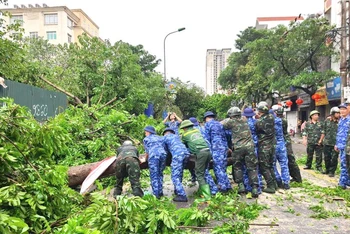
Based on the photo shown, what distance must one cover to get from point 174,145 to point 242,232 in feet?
7.94

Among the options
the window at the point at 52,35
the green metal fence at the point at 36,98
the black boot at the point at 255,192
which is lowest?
the black boot at the point at 255,192

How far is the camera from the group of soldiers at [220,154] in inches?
250

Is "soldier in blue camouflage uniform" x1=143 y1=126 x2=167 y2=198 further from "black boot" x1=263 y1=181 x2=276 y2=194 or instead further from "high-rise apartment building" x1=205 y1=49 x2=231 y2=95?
"high-rise apartment building" x1=205 y1=49 x2=231 y2=95

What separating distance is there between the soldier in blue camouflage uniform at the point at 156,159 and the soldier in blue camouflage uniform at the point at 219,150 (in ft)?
3.37

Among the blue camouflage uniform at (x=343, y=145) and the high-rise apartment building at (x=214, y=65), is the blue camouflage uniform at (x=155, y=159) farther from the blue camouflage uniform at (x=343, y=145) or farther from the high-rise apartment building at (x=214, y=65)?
the high-rise apartment building at (x=214, y=65)

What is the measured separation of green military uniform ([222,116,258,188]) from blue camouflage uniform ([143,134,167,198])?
4.54 ft

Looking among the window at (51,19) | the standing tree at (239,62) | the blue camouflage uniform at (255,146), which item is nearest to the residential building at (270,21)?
the standing tree at (239,62)

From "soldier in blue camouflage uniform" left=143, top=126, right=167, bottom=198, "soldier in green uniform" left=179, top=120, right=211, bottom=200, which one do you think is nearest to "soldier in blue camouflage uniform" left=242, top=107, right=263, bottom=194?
"soldier in green uniform" left=179, top=120, right=211, bottom=200

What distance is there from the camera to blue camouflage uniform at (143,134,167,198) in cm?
645

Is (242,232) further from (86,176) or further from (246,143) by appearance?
(86,176)

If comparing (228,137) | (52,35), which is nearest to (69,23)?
(52,35)

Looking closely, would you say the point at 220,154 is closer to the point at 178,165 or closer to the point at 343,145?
the point at 178,165

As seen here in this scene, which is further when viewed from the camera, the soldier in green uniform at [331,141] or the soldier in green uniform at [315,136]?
the soldier in green uniform at [315,136]

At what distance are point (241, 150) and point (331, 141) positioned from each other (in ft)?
10.8
